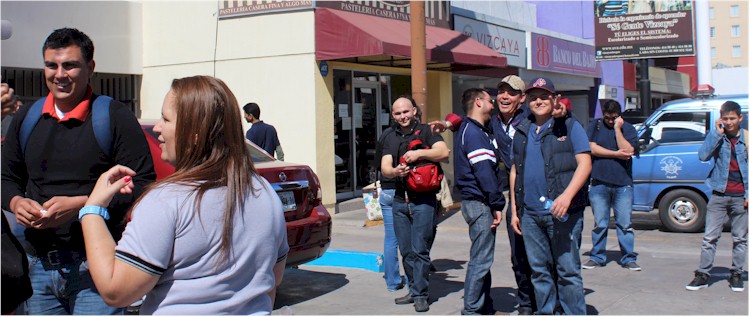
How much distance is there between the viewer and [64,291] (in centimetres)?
335

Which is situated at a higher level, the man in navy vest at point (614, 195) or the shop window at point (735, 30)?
the shop window at point (735, 30)

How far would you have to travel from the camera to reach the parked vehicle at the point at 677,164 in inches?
419

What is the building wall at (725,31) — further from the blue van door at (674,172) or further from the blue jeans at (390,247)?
the blue jeans at (390,247)

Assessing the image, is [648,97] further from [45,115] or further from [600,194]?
[45,115]

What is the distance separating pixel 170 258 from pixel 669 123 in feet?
33.6

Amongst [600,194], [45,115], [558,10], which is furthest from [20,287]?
[558,10]

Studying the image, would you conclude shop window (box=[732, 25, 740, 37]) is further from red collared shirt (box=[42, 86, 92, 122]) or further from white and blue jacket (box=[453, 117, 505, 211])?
red collared shirt (box=[42, 86, 92, 122])

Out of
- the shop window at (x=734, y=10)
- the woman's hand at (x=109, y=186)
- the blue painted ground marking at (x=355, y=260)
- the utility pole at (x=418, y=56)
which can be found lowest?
the blue painted ground marking at (x=355, y=260)

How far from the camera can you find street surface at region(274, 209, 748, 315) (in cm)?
644

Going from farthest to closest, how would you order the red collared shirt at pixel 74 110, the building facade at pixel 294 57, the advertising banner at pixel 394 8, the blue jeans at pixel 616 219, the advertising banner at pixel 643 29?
the advertising banner at pixel 643 29 → the advertising banner at pixel 394 8 → the building facade at pixel 294 57 → the blue jeans at pixel 616 219 → the red collared shirt at pixel 74 110

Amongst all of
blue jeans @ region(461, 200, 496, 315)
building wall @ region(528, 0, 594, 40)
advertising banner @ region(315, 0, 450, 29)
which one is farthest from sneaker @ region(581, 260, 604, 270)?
building wall @ region(528, 0, 594, 40)

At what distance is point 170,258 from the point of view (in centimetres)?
222

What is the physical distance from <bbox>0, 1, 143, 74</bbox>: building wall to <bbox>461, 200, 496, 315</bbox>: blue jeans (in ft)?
27.3

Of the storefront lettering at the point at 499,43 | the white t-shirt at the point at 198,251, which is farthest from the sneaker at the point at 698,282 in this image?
the storefront lettering at the point at 499,43
